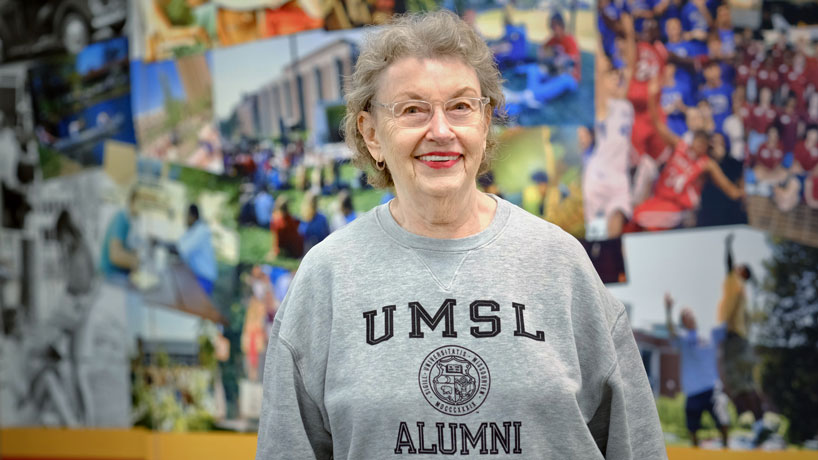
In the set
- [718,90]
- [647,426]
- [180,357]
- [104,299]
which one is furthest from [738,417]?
[104,299]

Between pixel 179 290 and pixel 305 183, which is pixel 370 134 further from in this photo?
pixel 179 290

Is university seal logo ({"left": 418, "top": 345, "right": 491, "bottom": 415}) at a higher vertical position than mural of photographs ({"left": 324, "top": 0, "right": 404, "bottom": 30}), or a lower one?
lower

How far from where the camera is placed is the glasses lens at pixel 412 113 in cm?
182

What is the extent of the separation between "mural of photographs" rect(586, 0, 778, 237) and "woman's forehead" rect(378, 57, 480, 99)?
6.20ft

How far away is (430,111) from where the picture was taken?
182 centimetres

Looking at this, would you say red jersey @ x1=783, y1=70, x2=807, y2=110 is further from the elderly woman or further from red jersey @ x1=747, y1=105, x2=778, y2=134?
the elderly woman

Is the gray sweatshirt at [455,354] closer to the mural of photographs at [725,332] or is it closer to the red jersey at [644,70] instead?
the mural of photographs at [725,332]

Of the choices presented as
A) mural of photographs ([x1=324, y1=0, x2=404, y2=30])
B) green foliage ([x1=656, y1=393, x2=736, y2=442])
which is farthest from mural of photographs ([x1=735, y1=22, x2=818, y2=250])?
mural of photographs ([x1=324, y1=0, x2=404, y2=30])

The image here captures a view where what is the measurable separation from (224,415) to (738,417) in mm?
2340

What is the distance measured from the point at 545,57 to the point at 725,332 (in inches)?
51.9

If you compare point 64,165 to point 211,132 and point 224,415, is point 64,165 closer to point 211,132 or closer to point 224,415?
point 211,132

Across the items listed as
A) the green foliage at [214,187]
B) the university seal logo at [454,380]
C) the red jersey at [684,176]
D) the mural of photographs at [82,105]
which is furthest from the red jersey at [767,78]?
the mural of photographs at [82,105]

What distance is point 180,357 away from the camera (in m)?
4.41

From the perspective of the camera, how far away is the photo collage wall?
3.44m
